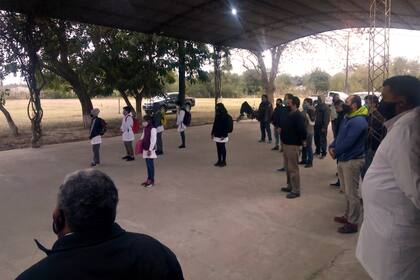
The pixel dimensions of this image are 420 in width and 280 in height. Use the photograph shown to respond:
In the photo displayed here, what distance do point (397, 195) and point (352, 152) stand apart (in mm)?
2847

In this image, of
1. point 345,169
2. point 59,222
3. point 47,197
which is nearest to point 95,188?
point 59,222

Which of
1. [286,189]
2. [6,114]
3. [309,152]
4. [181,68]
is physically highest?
[181,68]

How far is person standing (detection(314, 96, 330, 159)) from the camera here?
10.1m

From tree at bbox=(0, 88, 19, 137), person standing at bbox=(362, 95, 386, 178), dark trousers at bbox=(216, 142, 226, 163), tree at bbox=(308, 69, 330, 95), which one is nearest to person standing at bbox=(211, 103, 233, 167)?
dark trousers at bbox=(216, 142, 226, 163)

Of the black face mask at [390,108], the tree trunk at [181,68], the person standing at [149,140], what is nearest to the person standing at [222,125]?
the person standing at [149,140]

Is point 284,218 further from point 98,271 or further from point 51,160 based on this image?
point 51,160

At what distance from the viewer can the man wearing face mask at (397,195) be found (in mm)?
2146

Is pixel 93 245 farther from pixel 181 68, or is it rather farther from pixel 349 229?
pixel 181 68

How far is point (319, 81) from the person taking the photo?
56094mm

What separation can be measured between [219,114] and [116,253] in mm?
7750

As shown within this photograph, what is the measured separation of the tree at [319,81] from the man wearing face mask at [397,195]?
5498 centimetres

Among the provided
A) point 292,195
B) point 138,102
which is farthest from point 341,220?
point 138,102

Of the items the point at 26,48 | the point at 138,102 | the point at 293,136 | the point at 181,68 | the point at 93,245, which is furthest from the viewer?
the point at 138,102

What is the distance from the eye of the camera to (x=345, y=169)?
5066 millimetres
